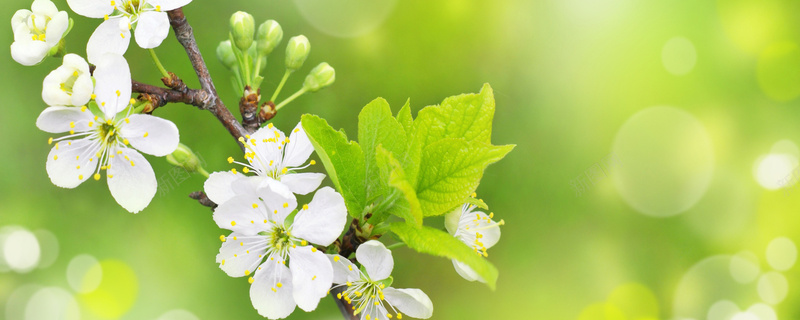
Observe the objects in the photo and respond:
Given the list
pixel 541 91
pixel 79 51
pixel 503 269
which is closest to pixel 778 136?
pixel 541 91

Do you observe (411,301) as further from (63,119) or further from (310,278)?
(63,119)

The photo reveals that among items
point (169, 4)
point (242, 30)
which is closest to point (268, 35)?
point (242, 30)

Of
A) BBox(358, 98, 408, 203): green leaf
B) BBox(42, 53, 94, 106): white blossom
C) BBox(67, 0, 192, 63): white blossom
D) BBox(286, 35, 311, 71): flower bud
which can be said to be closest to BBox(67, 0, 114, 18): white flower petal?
BBox(67, 0, 192, 63): white blossom

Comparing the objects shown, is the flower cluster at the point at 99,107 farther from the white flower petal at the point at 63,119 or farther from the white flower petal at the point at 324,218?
the white flower petal at the point at 324,218

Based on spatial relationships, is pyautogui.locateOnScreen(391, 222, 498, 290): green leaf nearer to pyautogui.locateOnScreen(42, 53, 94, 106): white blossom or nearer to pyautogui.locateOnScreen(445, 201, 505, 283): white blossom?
pyautogui.locateOnScreen(445, 201, 505, 283): white blossom

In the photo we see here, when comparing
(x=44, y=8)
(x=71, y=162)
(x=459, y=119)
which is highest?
(x=459, y=119)

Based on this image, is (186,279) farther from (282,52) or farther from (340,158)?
(340,158)

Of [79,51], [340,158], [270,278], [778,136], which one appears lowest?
[79,51]
